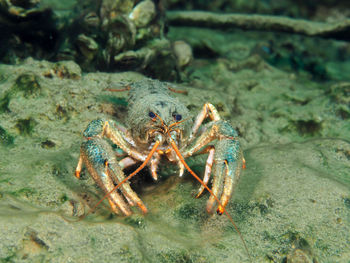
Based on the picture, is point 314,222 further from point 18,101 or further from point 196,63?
point 196,63

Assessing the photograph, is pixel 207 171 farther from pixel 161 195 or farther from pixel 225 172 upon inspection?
pixel 161 195

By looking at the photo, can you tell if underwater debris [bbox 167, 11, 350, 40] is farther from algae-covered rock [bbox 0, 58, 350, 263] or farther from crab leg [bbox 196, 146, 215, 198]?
crab leg [bbox 196, 146, 215, 198]

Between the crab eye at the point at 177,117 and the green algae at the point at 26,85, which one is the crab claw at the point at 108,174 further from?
the green algae at the point at 26,85

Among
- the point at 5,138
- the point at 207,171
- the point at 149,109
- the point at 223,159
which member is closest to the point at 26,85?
the point at 5,138

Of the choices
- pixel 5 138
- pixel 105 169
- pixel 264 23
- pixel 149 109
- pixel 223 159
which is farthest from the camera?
pixel 264 23

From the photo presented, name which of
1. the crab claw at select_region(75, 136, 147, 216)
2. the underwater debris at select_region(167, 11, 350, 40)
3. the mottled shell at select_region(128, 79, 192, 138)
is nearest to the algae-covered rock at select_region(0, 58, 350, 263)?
the crab claw at select_region(75, 136, 147, 216)

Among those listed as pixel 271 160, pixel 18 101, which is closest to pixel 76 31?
pixel 18 101

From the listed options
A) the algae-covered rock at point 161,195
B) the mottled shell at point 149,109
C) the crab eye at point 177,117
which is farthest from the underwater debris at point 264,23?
the crab eye at point 177,117

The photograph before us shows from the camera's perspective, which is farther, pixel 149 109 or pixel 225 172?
pixel 149 109
